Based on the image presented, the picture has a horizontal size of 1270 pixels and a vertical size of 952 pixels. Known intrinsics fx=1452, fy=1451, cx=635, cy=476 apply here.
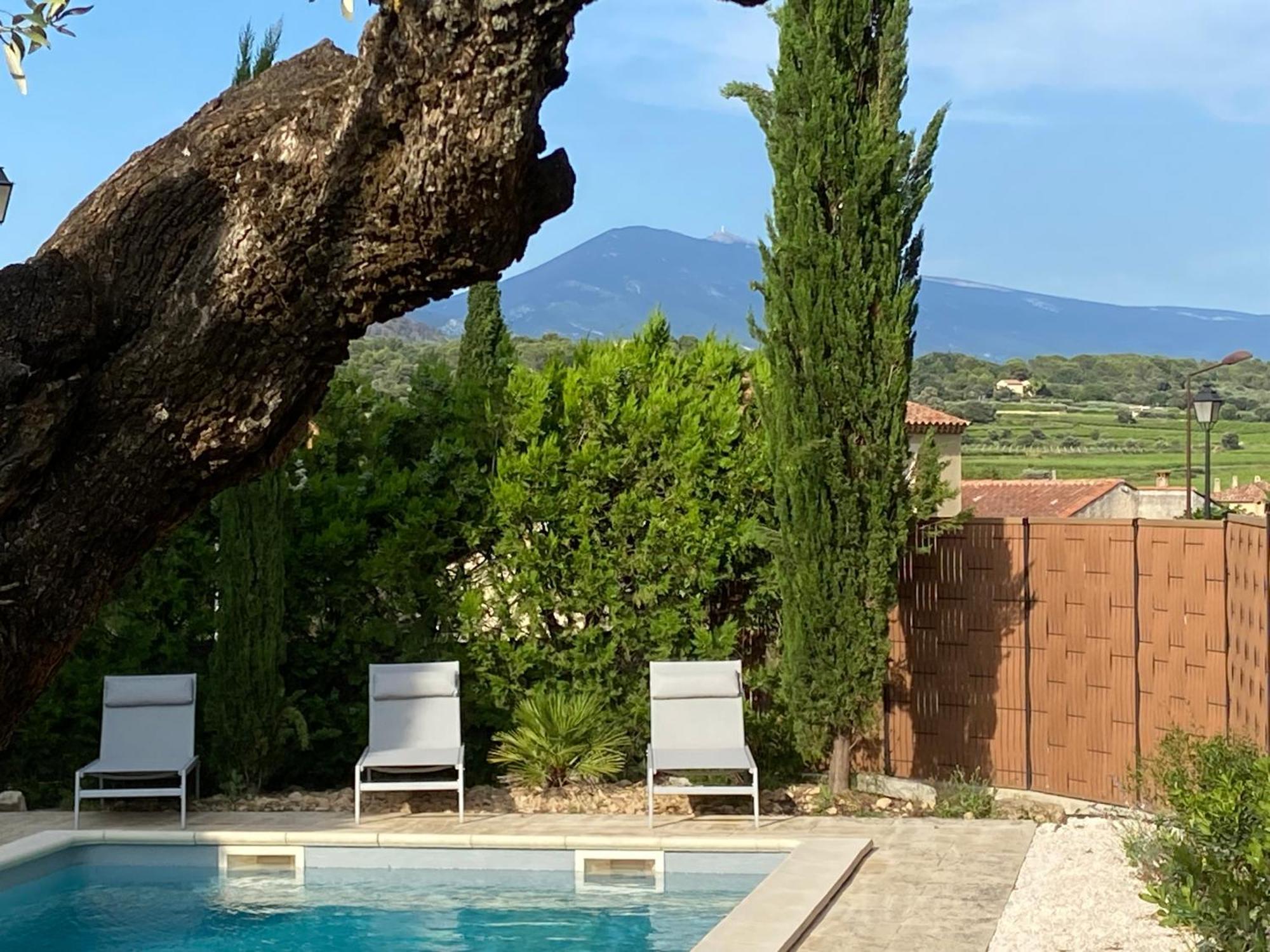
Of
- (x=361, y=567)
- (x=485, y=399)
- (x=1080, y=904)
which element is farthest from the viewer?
(x=485, y=399)

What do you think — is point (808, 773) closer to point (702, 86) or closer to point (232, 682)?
point (232, 682)

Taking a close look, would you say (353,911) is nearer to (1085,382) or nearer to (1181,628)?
(1181,628)

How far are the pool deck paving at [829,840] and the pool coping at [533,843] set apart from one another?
12 millimetres

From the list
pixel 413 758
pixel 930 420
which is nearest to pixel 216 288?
pixel 413 758

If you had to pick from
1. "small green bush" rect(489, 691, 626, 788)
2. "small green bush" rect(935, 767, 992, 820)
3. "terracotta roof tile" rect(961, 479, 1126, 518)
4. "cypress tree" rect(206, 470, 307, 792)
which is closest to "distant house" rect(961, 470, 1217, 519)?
"terracotta roof tile" rect(961, 479, 1126, 518)

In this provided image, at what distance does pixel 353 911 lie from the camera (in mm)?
8258

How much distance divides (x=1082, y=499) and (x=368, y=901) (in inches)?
1260

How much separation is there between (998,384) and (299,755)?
64.6 meters

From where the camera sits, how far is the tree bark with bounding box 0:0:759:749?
2.03 metres

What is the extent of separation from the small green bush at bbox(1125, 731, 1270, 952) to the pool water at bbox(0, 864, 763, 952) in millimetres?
2747

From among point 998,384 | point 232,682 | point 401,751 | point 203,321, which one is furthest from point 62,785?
point 998,384

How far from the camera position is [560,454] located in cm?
1113

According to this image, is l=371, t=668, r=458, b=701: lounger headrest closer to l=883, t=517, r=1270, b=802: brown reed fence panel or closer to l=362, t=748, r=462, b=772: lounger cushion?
l=362, t=748, r=462, b=772: lounger cushion

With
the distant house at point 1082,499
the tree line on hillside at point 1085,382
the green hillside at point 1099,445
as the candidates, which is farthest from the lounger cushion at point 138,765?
the tree line on hillside at point 1085,382
